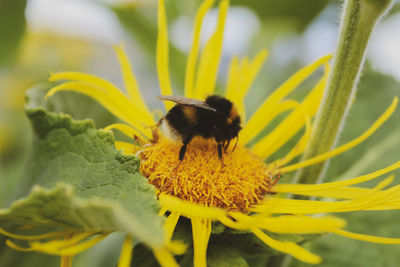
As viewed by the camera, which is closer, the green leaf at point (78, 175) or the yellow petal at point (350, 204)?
the green leaf at point (78, 175)

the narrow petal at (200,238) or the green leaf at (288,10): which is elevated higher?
the green leaf at (288,10)

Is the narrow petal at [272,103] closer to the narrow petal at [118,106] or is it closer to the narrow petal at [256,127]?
the narrow petal at [256,127]

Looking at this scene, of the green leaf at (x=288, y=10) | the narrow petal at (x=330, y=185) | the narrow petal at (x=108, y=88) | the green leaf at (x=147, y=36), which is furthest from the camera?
the green leaf at (x=288, y=10)

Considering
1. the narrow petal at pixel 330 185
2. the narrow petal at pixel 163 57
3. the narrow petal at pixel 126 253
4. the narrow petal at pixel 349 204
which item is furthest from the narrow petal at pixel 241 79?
the narrow petal at pixel 126 253

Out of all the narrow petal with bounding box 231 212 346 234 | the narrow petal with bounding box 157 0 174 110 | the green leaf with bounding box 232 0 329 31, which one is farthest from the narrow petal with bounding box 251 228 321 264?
the green leaf with bounding box 232 0 329 31

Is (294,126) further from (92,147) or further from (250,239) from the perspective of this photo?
(92,147)

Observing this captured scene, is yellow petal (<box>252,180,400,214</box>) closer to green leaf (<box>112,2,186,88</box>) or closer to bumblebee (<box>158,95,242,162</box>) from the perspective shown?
bumblebee (<box>158,95,242,162</box>)

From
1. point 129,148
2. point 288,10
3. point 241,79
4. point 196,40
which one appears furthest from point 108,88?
point 288,10
